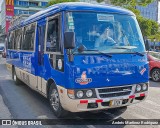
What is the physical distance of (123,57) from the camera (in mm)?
5523

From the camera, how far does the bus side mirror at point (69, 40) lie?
4.98 m

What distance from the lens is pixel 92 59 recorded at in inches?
205

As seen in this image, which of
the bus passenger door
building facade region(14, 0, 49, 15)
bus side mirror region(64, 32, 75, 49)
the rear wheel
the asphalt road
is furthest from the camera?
building facade region(14, 0, 49, 15)

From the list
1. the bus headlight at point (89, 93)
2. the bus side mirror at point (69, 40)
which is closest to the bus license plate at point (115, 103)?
the bus headlight at point (89, 93)

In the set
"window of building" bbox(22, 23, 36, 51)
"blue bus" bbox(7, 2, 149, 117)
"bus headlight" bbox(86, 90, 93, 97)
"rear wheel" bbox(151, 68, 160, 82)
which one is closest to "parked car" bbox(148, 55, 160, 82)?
"rear wheel" bbox(151, 68, 160, 82)

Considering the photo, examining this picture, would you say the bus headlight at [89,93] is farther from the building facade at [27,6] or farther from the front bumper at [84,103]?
the building facade at [27,6]

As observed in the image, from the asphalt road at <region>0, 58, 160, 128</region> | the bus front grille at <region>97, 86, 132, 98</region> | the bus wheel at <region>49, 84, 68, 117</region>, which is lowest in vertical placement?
the asphalt road at <region>0, 58, 160, 128</region>

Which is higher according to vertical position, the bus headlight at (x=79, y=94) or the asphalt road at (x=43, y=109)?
the bus headlight at (x=79, y=94)

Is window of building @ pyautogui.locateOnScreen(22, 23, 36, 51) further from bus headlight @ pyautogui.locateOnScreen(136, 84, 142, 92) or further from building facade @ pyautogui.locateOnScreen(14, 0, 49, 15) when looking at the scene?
building facade @ pyautogui.locateOnScreen(14, 0, 49, 15)

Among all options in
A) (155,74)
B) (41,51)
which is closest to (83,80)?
(41,51)

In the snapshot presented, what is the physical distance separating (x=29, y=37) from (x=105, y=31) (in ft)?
11.2

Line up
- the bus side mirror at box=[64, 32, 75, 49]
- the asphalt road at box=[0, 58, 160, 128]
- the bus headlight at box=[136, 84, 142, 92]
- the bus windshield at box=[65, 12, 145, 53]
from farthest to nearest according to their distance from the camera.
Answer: the asphalt road at box=[0, 58, 160, 128] → the bus headlight at box=[136, 84, 142, 92] → the bus windshield at box=[65, 12, 145, 53] → the bus side mirror at box=[64, 32, 75, 49]

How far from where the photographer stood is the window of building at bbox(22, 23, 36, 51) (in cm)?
777

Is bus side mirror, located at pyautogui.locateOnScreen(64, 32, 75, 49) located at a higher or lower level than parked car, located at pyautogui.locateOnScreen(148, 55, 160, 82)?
higher
